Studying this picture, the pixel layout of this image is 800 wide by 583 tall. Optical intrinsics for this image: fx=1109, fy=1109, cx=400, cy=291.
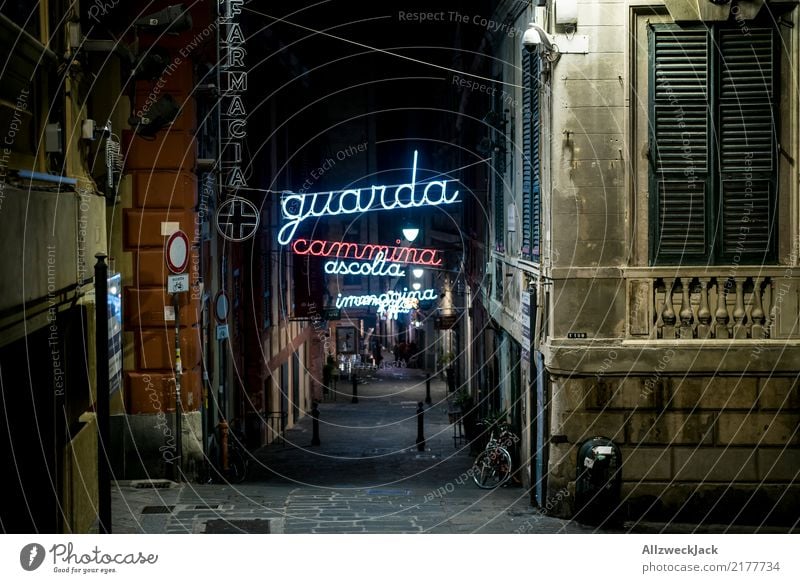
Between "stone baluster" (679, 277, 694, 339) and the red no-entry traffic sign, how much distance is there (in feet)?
21.4

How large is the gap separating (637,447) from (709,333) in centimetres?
154

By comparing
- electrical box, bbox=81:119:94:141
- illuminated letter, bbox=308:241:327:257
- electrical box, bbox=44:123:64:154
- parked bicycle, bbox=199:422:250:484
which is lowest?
parked bicycle, bbox=199:422:250:484

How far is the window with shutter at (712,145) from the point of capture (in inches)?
493

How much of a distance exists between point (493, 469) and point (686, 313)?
16.0 feet

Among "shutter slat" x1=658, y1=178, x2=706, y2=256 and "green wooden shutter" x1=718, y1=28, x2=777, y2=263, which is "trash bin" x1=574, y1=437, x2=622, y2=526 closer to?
"shutter slat" x1=658, y1=178, x2=706, y2=256

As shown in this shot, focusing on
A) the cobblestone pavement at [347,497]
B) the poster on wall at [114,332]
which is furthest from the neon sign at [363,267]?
the poster on wall at [114,332]

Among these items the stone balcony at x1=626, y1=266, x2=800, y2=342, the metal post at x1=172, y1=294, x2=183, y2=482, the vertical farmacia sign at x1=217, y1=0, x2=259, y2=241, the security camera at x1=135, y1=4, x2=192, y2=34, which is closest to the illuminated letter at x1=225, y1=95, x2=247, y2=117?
the vertical farmacia sign at x1=217, y1=0, x2=259, y2=241

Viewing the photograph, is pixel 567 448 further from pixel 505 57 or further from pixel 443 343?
pixel 443 343

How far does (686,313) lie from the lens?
41.0 ft

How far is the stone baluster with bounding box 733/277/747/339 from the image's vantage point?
40.8 feet

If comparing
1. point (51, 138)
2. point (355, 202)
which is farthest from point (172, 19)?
point (355, 202)

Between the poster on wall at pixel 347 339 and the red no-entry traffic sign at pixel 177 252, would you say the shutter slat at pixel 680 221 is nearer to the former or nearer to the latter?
the red no-entry traffic sign at pixel 177 252

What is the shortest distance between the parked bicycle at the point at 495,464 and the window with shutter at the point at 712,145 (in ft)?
15.5
